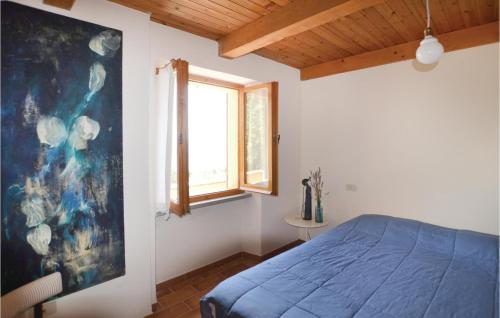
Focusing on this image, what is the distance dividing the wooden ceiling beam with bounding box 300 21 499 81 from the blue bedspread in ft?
5.45

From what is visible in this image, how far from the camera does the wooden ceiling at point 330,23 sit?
1.82 meters

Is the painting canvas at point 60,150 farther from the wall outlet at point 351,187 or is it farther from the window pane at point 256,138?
the wall outlet at point 351,187

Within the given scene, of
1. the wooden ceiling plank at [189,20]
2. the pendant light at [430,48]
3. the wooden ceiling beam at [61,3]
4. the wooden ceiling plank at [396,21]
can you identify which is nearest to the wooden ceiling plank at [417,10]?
the wooden ceiling plank at [396,21]

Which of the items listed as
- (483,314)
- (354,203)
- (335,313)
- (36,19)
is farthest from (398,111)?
(36,19)

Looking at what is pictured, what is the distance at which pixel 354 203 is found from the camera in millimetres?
3023

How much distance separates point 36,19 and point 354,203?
10.6 ft

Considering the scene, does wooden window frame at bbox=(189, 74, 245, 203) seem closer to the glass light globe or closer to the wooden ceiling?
the wooden ceiling

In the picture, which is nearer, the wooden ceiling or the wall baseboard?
the wooden ceiling

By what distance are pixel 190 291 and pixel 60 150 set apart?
1.66 metres

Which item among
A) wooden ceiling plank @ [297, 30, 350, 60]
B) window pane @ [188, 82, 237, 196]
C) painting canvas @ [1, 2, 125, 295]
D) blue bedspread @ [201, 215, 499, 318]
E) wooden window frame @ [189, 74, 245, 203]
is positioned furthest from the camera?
window pane @ [188, 82, 237, 196]

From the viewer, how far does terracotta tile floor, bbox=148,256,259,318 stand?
6.91 ft

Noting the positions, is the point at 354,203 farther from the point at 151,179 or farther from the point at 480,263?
the point at 151,179

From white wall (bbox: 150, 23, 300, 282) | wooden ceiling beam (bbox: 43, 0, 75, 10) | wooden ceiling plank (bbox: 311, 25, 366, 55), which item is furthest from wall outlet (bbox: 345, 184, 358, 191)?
wooden ceiling beam (bbox: 43, 0, 75, 10)

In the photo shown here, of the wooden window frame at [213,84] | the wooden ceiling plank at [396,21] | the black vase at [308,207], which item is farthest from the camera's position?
the black vase at [308,207]
